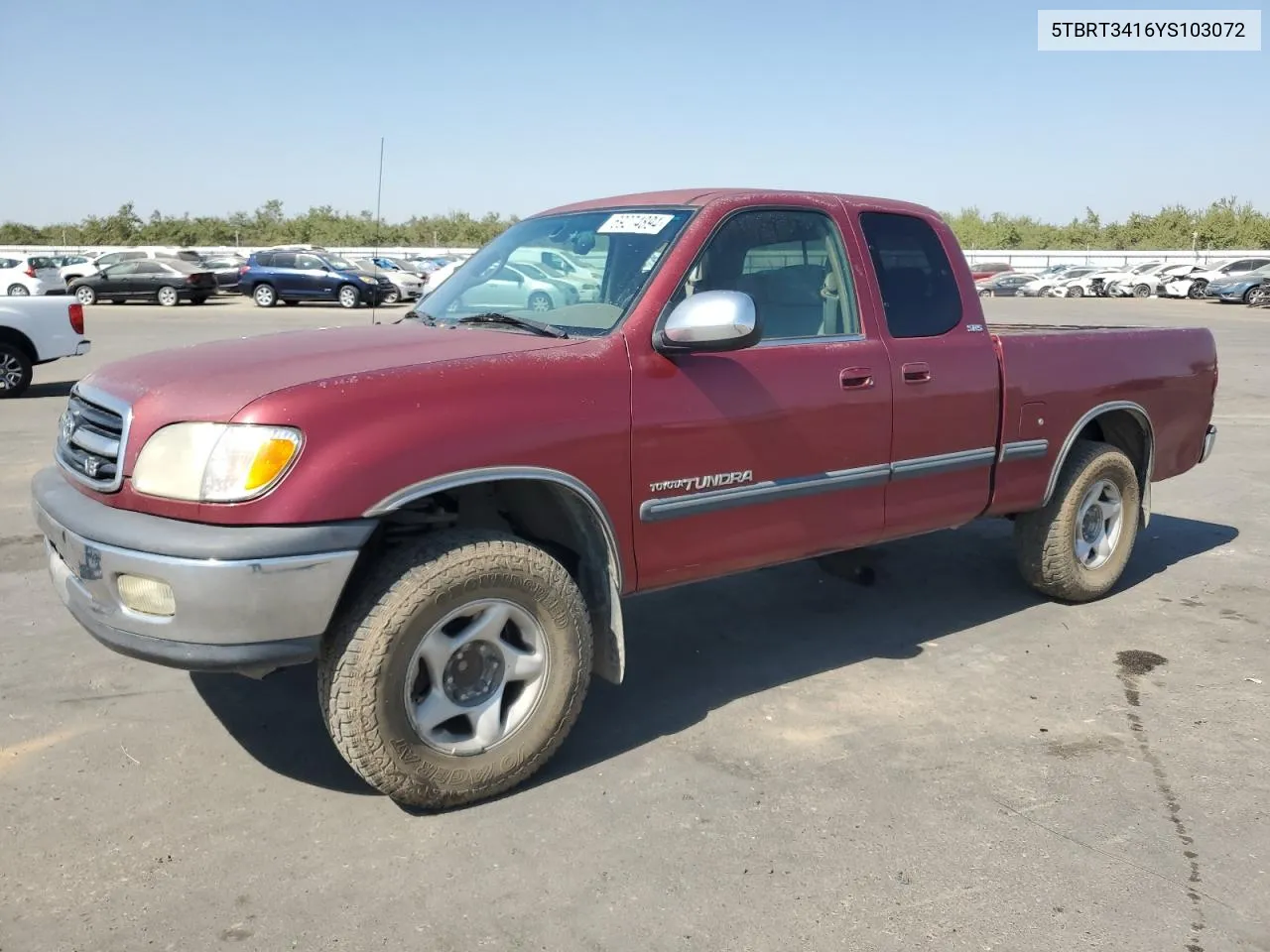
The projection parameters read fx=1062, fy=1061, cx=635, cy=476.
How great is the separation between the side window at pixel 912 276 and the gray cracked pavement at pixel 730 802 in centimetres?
146

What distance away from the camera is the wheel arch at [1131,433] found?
5.45 metres

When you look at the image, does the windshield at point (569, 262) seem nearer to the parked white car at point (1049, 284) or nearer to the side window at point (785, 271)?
the side window at point (785, 271)

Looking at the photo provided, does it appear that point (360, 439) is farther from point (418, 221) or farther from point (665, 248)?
point (418, 221)

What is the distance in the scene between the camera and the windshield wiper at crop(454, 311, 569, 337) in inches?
146

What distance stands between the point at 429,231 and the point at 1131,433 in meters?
80.7

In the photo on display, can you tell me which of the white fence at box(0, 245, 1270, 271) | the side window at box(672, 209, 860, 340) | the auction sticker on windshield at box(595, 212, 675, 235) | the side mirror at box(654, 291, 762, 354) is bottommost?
the side mirror at box(654, 291, 762, 354)

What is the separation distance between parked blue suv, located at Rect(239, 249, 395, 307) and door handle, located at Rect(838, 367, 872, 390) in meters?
27.3

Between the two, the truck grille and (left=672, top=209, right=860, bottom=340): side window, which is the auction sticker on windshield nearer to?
(left=672, top=209, right=860, bottom=340): side window

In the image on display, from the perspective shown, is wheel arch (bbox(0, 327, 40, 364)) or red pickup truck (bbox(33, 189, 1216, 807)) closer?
red pickup truck (bbox(33, 189, 1216, 807))

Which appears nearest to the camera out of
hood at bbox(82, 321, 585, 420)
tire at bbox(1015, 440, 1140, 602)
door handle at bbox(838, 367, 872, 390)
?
hood at bbox(82, 321, 585, 420)

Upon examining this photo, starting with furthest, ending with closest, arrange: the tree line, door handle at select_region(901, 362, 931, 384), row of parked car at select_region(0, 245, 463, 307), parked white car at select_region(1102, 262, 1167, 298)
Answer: the tree line < parked white car at select_region(1102, 262, 1167, 298) < row of parked car at select_region(0, 245, 463, 307) < door handle at select_region(901, 362, 931, 384)

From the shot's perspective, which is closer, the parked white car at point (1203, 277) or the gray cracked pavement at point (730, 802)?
the gray cracked pavement at point (730, 802)

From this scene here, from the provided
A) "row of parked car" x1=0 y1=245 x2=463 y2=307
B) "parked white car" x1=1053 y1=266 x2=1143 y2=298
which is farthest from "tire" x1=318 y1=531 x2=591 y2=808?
"parked white car" x1=1053 y1=266 x2=1143 y2=298

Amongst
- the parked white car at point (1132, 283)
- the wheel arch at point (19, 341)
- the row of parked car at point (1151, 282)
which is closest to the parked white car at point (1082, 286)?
the row of parked car at point (1151, 282)
